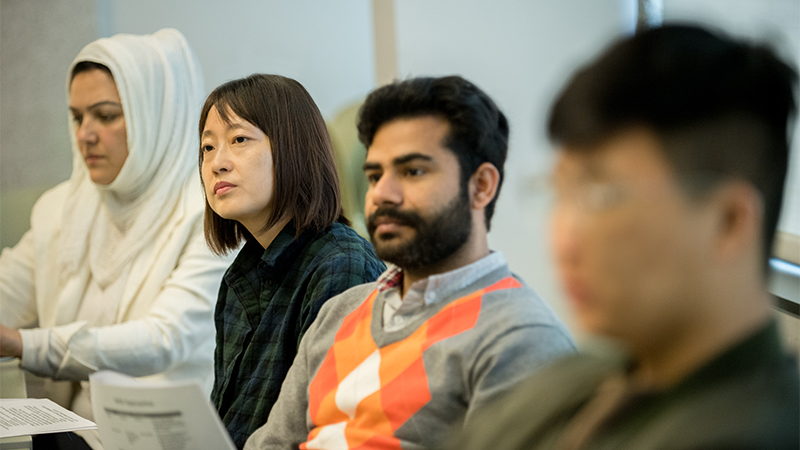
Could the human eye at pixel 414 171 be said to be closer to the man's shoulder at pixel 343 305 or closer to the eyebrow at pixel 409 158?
the eyebrow at pixel 409 158

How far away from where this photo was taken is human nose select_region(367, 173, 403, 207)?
0.91 meters

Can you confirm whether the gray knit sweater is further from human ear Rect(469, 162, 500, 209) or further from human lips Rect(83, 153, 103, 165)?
human lips Rect(83, 153, 103, 165)

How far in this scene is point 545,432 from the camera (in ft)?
2.03

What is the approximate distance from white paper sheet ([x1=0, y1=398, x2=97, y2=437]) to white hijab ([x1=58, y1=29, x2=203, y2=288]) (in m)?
0.62

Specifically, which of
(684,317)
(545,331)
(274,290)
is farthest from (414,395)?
(274,290)

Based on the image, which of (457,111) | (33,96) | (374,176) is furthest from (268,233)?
(33,96)

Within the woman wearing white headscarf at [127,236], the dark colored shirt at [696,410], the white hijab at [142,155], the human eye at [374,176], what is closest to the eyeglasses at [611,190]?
the dark colored shirt at [696,410]

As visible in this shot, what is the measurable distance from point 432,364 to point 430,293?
0.32ft

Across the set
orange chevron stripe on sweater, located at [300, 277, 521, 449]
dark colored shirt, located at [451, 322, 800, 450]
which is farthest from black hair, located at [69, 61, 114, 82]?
dark colored shirt, located at [451, 322, 800, 450]

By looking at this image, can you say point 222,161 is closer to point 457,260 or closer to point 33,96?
point 457,260

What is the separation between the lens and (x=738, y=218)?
1.66 feet

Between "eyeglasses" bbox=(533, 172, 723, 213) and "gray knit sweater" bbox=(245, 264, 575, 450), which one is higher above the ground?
"eyeglasses" bbox=(533, 172, 723, 213)

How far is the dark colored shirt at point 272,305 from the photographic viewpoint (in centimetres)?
125

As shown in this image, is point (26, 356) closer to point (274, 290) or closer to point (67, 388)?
point (67, 388)
